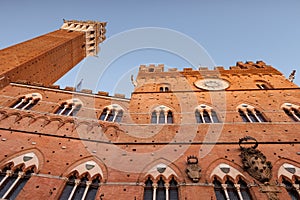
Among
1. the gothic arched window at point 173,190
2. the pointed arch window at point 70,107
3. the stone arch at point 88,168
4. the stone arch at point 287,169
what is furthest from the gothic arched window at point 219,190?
the pointed arch window at point 70,107

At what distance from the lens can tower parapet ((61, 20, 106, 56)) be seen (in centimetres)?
2597

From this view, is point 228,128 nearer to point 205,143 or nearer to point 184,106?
point 205,143

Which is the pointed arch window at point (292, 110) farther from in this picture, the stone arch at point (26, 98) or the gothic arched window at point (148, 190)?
the stone arch at point (26, 98)

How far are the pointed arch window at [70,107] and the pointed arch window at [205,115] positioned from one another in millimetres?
5099

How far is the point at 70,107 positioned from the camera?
11.1 m

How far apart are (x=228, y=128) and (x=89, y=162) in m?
5.20

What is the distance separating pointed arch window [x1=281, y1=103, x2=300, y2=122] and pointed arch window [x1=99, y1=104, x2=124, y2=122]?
7.02 m

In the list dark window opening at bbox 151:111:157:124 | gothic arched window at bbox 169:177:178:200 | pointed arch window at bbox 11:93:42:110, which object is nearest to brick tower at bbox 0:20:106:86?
pointed arch window at bbox 11:93:42:110

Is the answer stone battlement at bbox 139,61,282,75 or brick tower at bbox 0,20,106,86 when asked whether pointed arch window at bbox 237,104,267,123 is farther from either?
brick tower at bbox 0,20,106,86

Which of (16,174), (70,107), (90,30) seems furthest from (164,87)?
(90,30)

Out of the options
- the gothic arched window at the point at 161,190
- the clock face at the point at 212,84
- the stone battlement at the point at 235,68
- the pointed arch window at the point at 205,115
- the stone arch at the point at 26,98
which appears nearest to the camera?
the gothic arched window at the point at 161,190

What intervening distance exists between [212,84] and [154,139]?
5950 mm

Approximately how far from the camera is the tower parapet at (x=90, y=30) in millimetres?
25969

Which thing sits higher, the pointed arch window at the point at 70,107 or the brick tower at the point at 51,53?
the brick tower at the point at 51,53
